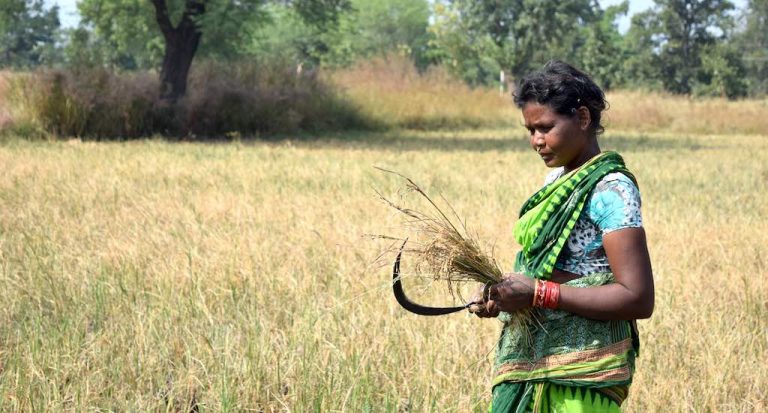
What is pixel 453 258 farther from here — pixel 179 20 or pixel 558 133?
pixel 179 20

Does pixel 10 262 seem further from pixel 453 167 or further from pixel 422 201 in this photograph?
pixel 453 167

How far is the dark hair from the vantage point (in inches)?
89.0

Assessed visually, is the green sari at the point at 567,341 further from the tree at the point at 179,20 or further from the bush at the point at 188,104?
the tree at the point at 179,20

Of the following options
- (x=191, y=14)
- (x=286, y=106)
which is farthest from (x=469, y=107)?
(x=191, y=14)

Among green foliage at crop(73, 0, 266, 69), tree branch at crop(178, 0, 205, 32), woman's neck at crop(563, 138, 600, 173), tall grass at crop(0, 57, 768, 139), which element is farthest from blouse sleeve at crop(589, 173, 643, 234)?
tree branch at crop(178, 0, 205, 32)

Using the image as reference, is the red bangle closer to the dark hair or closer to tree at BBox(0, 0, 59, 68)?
the dark hair

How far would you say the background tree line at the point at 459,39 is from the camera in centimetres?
1912

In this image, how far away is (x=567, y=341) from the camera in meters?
2.30

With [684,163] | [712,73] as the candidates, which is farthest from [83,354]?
[712,73]

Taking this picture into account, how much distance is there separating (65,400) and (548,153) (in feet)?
6.92

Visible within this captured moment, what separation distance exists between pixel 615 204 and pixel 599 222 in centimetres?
6

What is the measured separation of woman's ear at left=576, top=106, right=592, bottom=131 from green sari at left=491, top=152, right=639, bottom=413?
0.09m

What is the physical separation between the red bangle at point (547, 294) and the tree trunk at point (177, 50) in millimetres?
17292

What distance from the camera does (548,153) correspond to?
7.62 feet
